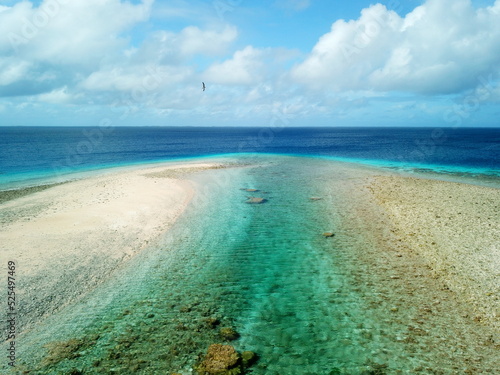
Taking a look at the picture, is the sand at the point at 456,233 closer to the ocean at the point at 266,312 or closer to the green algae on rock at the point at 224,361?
the ocean at the point at 266,312

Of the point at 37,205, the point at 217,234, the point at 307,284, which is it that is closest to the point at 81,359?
the point at 307,284

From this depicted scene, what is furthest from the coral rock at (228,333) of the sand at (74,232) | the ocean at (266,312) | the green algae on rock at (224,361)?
the sand at (74,232)

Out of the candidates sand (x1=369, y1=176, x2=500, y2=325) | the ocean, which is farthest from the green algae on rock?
sand (x1=369, y1=176, x2=500, y2=325)

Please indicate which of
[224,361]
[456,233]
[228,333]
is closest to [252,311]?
[228,333]

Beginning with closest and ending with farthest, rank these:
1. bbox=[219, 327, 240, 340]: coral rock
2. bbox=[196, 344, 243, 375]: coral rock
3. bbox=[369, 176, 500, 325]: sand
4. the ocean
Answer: bbox=[196, 344, 243, 375]: coral rock, the ocean, bbox=[219, 327, 240, 340]: coral rock, bbox=[369, 176, 500, 325]: sand

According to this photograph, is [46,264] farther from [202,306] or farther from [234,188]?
[234,188]

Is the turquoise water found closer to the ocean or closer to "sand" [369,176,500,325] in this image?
the ocean

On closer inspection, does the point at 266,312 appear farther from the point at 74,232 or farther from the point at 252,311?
the point at 74,232
